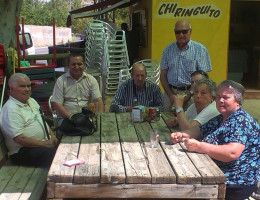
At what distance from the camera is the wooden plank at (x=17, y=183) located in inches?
104

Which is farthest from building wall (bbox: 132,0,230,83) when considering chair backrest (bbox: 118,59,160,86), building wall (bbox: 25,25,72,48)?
building wall (bbox: 25,25,72,48)

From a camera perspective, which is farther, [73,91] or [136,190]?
[73,91]

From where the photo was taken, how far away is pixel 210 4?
750cm

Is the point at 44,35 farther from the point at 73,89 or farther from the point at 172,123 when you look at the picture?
the point at 172,123

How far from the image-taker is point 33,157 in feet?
10.6

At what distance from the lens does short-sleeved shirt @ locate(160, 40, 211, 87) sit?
14.3ft

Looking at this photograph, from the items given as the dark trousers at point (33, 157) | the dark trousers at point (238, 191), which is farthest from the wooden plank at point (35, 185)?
the dark trousers at point (238, 191)

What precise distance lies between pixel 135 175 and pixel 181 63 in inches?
95.9

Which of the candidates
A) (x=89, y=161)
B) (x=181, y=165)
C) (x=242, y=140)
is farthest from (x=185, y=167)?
(x=89, y=161)

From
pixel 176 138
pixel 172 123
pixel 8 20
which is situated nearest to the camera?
pixel 176 138

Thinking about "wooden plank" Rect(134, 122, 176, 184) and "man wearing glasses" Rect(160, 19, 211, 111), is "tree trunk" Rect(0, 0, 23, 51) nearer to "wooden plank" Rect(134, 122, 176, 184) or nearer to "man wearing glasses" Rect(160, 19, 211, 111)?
"man wearing glasses" Rect(160, 19, 211, 111)

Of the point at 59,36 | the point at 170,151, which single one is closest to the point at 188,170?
the point at 170,151

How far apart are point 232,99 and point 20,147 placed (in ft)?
5.83

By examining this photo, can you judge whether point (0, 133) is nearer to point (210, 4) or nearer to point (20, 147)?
point (20, 147)
